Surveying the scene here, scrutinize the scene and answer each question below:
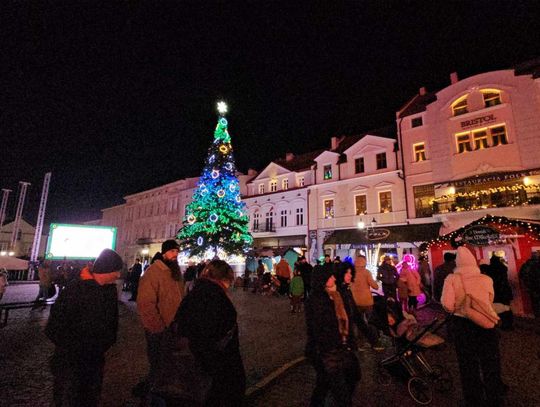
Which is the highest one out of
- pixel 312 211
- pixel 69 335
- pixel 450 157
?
pixel 450 157

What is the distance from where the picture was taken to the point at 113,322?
3.14 m

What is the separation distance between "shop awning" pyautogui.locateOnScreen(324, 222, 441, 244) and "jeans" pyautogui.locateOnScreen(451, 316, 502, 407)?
16.1 metres

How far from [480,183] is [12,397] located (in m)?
21.9

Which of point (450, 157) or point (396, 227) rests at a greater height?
point (450, 157)

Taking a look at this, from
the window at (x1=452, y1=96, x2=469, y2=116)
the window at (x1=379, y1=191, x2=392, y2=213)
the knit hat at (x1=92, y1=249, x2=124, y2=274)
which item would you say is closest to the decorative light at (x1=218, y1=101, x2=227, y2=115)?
the window at (x1=379, y1=191, x2=392, y2=213)

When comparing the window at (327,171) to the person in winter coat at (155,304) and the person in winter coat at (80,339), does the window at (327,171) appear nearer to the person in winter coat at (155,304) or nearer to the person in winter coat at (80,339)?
the person in winter coat at (155,304)

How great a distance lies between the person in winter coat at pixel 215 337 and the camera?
2502mm

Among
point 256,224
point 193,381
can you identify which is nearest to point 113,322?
point 193,381

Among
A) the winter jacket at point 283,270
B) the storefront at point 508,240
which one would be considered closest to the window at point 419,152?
the storefront at point 508,240

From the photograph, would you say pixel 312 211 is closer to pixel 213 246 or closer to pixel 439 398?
pixel 213 246

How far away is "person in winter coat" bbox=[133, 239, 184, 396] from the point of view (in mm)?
3887

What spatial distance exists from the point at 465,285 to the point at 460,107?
20.7m

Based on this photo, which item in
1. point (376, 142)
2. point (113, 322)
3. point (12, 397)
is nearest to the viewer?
point (113, 322)

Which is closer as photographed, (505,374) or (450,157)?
(505,374)
